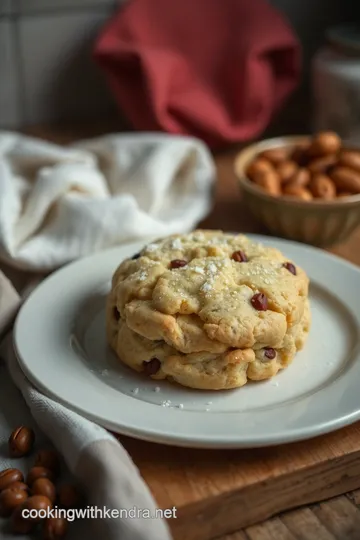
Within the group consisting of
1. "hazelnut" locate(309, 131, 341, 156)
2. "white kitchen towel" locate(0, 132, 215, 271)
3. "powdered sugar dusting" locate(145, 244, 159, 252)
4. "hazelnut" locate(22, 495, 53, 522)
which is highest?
"powdered sugar dusting" locate(145, 244, 159, 252)

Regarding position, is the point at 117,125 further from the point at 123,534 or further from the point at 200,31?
the point at 123,534

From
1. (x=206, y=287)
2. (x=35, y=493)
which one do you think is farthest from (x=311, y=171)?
(x=35, y=493)

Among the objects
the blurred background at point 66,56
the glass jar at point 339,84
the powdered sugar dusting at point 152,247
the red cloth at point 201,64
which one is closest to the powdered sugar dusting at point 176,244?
the powdered sugar dusting at point 152,247

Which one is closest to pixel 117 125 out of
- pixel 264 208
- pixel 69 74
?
pixel 69 74

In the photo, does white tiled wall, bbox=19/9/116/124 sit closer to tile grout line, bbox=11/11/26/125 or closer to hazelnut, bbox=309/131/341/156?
tile grout line, bbox=11/11/26/125

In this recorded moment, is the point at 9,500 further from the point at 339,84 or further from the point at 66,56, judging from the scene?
the point at 66,56

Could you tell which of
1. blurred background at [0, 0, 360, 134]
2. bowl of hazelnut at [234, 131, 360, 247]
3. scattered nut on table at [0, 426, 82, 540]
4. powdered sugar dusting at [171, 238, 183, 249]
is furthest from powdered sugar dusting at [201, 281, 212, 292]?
blurred background at [0, 0, 360, 134]

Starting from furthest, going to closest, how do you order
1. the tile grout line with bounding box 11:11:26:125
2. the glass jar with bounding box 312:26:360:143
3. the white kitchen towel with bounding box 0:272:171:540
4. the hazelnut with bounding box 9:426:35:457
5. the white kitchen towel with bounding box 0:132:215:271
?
the tile grout line with bounding box 11:11:26:125, the glass jar with bounding box 312:26:360:143, the white kitchen towel with bounding box 0:132:215:271, the hazelnut with bounding box 9:426:35:457, the white kitchen towel with bounding box 0:272:171:540
